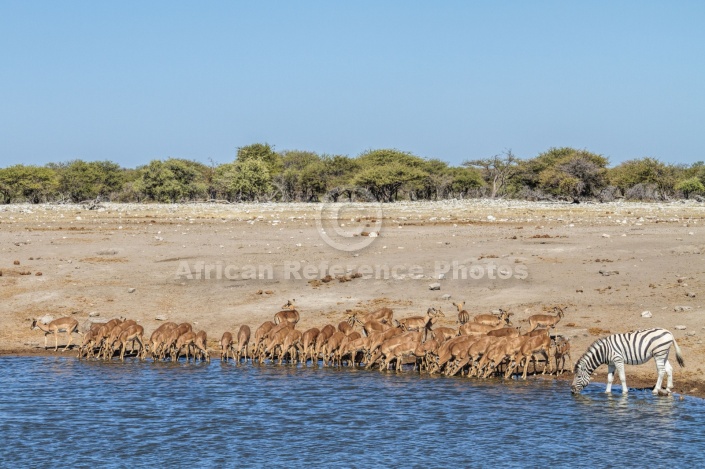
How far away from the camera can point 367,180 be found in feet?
304

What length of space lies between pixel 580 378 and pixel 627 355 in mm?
877

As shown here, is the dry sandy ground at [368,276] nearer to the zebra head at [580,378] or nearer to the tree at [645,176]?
the zebra head at [580,378]

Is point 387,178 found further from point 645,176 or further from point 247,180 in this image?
point 645,176

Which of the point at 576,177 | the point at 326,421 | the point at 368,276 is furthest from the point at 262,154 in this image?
the point at 326,421

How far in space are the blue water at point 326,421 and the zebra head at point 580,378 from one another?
213 mm

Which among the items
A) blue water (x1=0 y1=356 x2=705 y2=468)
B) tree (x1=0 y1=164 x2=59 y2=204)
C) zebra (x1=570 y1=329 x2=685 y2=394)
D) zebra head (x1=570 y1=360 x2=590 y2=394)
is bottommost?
blue water (x1=0 y1=356 x2=705 y2=468)

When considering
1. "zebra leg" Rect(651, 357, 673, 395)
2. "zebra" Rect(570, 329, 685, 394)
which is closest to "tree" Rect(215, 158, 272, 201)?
Answer: "zebra" Rect(570, 329, 685, 394)

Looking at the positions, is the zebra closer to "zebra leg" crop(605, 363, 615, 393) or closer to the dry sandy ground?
"zebra leg" crop(605, 363, 615, 393)

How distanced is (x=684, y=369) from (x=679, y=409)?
2.46 m

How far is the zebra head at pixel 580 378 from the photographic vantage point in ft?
48.9

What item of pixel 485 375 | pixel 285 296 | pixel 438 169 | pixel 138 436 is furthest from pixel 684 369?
pixel 438 169

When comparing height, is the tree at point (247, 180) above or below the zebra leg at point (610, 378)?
above

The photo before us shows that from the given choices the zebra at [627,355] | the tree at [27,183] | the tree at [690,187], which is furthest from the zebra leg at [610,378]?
the tree at [27,183]

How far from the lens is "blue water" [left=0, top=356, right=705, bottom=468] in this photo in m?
11.6
